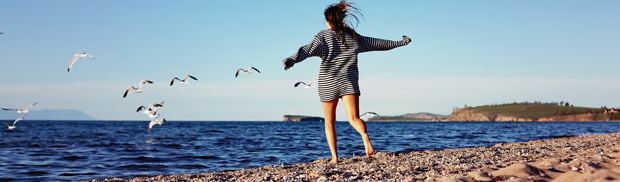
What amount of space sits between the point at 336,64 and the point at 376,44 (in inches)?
29.1

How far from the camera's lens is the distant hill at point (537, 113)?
497 ft

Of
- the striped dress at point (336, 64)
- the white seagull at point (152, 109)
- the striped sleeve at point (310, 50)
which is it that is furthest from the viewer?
the white seagull at point (152, 109)

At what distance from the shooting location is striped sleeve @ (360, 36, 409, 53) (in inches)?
282

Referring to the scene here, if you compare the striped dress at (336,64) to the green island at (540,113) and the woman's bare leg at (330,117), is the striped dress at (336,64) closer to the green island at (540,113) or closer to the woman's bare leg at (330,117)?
the woman's bare leg at (330,117)

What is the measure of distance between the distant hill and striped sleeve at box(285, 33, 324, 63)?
160829 millimetres

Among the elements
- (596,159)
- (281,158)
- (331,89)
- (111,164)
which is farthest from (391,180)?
(111,164)

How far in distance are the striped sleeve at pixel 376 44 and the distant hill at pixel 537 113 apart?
525 feet

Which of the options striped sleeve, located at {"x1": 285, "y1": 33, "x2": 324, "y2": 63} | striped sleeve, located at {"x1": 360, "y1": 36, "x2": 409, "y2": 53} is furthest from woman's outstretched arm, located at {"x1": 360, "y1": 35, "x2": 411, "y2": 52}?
striped sleeve, located at {"x1": 285, "y1": 33, "x2": 324, "y2": 63}

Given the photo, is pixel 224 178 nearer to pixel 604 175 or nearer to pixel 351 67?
pixel 351 67

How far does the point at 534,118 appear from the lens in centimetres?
16288

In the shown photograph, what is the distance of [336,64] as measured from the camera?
6.96 m

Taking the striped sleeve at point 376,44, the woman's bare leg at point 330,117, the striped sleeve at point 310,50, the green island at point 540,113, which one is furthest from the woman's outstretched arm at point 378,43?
the green island at point 540,113

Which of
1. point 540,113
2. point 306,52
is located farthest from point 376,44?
point 540,113

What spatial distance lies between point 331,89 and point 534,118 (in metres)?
174
